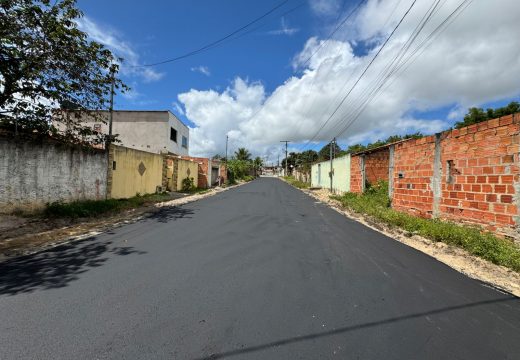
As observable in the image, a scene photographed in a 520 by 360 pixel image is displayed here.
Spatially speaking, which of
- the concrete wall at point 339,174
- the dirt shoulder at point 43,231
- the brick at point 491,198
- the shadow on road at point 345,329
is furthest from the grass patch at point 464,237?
the concrete wall at point 339,174

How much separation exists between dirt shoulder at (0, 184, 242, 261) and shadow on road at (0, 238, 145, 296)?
52 cm

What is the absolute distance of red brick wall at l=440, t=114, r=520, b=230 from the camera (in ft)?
18.9

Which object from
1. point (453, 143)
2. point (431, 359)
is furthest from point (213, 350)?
point (453, 143)

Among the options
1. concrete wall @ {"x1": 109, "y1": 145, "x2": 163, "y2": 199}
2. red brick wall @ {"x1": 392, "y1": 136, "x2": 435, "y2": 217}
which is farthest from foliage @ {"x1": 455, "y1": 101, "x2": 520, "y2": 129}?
concrete wall @ {"x1": 109, "y1": 145, "x2": 163, "y2": 199}

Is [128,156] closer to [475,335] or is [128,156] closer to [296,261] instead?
[296,261]

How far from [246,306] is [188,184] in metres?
20.6

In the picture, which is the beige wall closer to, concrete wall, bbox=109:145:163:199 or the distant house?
concrete wall, bbox=109:145:163:199

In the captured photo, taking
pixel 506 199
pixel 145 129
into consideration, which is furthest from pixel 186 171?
pixel 506 199

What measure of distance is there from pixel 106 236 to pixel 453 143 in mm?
9144

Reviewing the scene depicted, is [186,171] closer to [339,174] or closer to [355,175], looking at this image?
[339,174]

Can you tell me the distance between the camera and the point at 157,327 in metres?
2.73

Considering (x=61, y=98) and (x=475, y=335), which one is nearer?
(x=475, y=335)

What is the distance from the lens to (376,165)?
51.6 ft

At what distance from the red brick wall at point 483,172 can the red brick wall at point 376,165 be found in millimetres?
7692
